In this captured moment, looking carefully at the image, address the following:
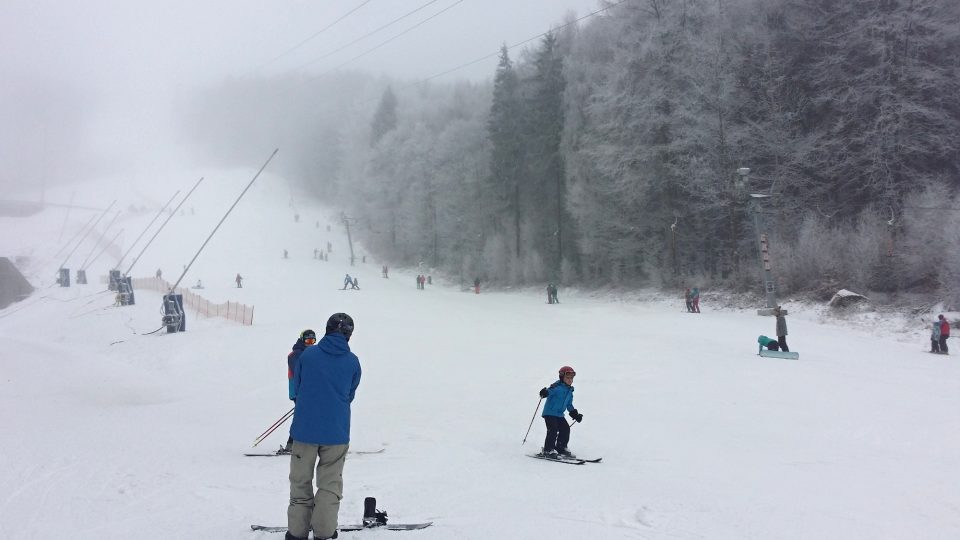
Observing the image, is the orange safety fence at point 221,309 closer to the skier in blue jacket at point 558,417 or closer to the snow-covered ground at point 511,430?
the snow-covered ground at point 511,430

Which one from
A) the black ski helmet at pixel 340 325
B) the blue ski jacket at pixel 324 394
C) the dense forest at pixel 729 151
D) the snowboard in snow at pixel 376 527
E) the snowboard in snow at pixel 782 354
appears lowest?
the snowboard in snow at pixel 782 354

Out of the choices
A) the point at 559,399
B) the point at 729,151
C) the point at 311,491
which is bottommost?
the point at 559,399

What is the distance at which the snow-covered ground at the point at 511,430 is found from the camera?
5.62 metres

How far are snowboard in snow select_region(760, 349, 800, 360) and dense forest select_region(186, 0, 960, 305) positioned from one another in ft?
20.2

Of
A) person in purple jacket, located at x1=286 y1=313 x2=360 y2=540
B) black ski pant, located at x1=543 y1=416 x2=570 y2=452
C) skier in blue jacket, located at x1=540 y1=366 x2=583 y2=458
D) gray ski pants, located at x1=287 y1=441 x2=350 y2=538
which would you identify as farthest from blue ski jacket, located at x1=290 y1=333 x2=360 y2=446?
black ski pant, located at x1=543 y1=416 x2=570 y2=452

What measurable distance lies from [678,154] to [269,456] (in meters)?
32.4

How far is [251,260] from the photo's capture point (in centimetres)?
6072

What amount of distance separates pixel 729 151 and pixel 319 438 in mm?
33489

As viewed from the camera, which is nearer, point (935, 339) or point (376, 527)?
point (376, 527)

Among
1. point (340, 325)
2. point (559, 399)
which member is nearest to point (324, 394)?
point (340, 325)

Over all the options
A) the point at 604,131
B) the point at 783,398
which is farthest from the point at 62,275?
the point at 783,398

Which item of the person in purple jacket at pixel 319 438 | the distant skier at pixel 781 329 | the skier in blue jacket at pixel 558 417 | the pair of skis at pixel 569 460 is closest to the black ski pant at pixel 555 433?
the skier in blue jacket at pixel 558 417

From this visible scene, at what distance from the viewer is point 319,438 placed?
14.3 feet

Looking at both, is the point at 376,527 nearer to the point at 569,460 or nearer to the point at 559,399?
the point at 569,460
